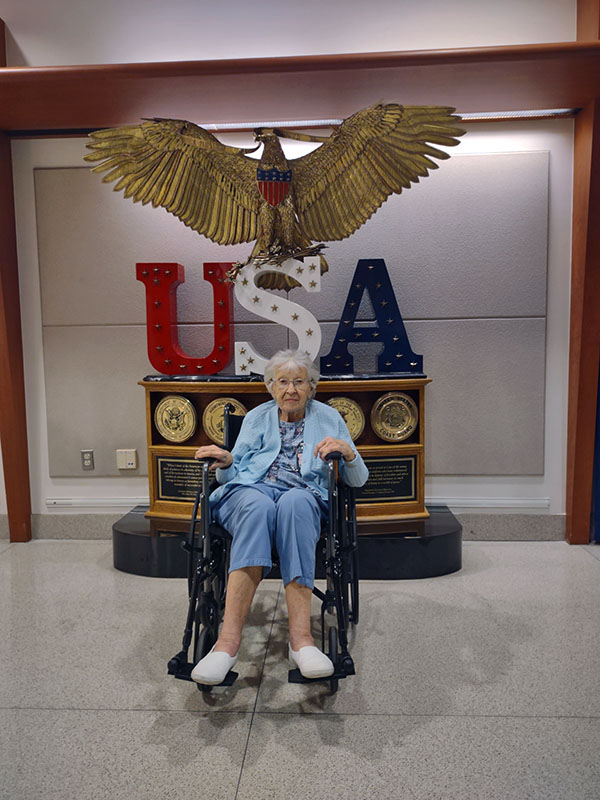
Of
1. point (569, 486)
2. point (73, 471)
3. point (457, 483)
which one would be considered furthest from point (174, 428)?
point (569, 486)

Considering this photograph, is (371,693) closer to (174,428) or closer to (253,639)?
(253,639)

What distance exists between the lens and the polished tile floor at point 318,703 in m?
1.56

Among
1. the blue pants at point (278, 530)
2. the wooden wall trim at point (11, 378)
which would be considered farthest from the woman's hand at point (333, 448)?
the wooden wall trim at point (11, 378)

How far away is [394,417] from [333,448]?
3.89 feet

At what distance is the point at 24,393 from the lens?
3.66 meters

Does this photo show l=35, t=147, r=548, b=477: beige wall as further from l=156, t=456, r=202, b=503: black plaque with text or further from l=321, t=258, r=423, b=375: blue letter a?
l=156, t=456, r=202, b=503: black plaque with text

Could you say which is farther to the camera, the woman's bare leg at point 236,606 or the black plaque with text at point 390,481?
the black plaque with text at point 390,481

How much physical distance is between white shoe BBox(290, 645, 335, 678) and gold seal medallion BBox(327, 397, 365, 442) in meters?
1.49

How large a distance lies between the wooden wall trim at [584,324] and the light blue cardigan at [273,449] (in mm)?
1691

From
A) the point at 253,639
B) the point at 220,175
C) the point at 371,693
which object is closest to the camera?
the point at 371,693

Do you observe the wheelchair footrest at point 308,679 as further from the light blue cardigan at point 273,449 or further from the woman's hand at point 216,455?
the woman's hand at point 216,455

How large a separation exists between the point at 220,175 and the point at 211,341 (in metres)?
0.96

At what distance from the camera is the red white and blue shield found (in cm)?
297

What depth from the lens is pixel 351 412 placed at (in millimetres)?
3211
